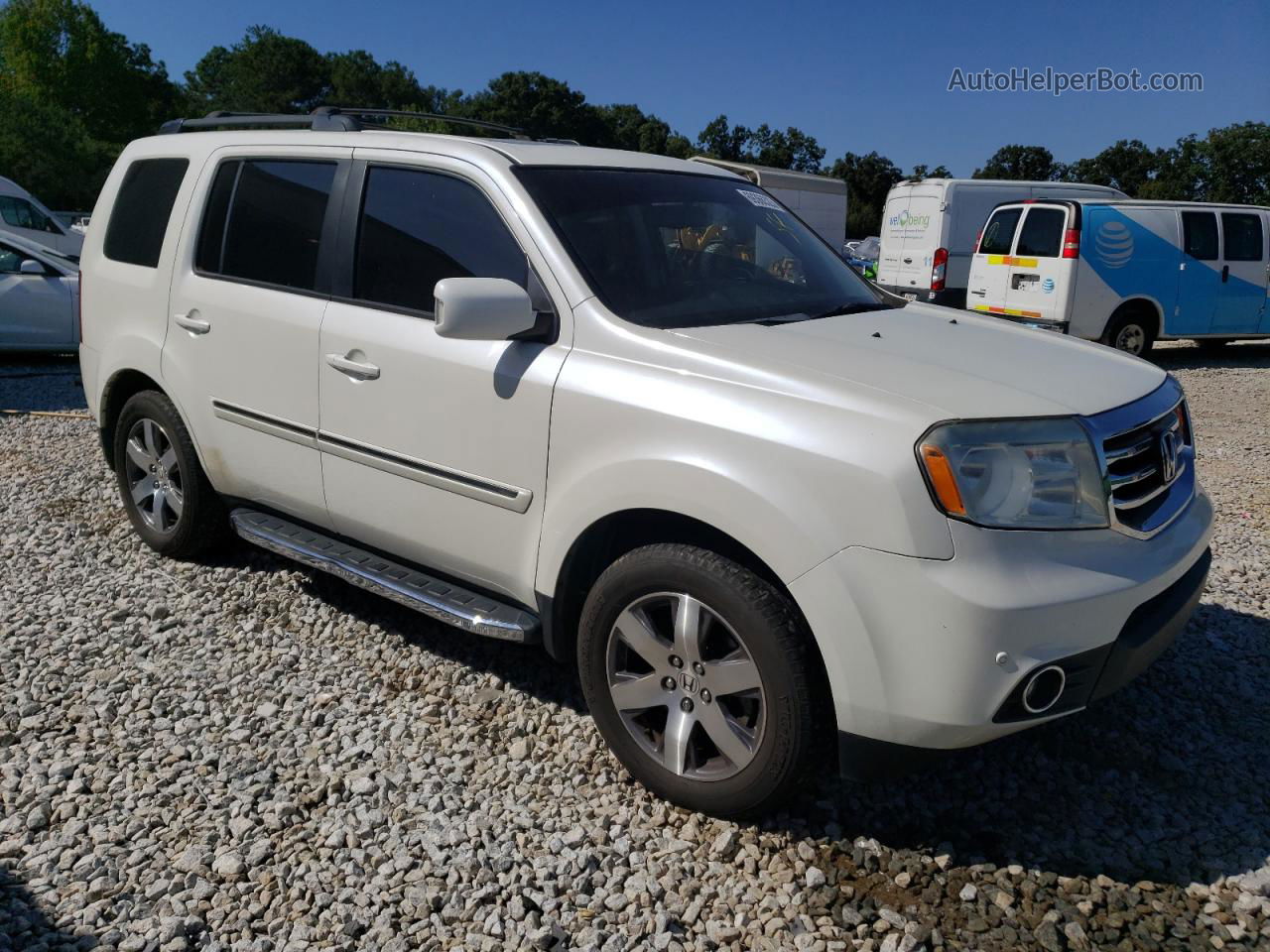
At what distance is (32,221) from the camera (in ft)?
61.5

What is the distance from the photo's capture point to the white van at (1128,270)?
40.5 feet

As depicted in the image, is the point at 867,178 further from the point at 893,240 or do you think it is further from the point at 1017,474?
the point at 1017,474

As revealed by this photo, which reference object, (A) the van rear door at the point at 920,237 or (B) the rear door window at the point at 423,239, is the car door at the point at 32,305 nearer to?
(B) the rear door window at the point at 423,239

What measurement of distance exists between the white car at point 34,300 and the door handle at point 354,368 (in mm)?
8869

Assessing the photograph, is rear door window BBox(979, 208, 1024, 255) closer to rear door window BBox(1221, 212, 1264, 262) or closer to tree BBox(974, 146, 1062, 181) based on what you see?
rear door window BBox(1221, 212, 1264, 262)

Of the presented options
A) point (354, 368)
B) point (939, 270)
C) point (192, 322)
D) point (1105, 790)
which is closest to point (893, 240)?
point (939, 270)

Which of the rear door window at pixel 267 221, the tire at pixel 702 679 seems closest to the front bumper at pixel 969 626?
the tire at pixel 702 679

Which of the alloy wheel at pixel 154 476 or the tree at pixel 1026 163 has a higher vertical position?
the tree at pixel 1026 163

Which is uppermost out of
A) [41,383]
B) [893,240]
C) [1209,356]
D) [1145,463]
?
[893,240]

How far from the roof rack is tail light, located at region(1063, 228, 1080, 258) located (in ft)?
31.3

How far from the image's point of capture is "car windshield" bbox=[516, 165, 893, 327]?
3.16 m

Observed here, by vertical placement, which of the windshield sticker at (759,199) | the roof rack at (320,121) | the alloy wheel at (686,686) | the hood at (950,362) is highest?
the roof rack at (320,121)

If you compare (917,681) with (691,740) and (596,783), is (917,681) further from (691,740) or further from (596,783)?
(596,783)

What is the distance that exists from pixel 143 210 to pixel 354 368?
1.95m
